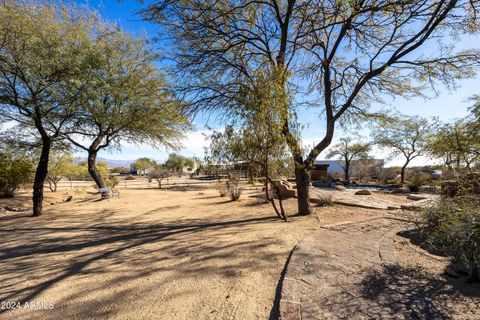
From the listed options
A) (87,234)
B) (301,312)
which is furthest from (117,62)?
(301,312)

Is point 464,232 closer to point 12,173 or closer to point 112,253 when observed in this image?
point 112,253

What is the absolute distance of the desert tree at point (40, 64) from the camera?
6.71 meters

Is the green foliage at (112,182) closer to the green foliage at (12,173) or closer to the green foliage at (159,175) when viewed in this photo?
the green foliage at (159,175)

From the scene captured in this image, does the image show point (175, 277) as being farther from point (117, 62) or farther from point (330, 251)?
point (117, 62)

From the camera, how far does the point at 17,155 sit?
10945 mm

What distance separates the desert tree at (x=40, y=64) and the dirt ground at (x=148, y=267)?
3.84 m

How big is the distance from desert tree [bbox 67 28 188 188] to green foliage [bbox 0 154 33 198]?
3207mm

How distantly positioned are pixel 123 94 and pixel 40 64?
3292 millimetres

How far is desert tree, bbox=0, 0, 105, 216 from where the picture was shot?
671cm

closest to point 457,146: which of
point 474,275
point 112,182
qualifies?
point 474,275

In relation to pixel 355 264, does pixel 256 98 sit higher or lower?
higher

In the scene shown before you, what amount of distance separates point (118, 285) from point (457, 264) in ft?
14.9

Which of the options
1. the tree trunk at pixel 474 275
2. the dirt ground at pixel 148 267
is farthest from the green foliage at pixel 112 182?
the tree trunk at pixel 474 275

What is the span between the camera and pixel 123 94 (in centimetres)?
1010
